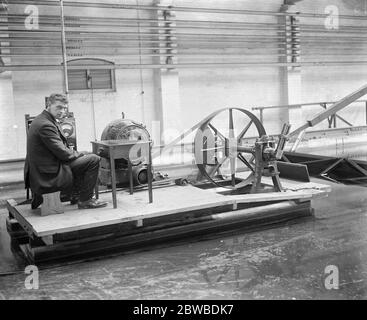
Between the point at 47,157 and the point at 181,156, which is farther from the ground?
the point at 47,157

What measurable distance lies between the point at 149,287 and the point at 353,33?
8078 millimetres

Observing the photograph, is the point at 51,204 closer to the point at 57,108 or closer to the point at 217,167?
the point at 57,108

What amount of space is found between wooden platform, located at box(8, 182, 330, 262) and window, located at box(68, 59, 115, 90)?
315cm

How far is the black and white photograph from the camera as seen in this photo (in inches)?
127

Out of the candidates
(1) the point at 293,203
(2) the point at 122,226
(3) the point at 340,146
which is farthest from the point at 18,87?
(3) the point at 340,146

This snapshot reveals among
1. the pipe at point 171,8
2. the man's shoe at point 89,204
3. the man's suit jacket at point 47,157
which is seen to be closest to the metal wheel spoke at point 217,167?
the man's shoe at point 89,204

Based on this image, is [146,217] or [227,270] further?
[146,217]

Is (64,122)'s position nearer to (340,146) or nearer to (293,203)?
(293,203)

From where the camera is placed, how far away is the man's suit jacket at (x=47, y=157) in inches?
146

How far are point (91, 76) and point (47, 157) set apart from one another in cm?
383

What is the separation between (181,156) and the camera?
770 centimetres

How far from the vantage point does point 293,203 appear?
4570mm

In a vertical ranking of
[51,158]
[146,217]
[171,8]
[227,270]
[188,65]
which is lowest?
[227,270]

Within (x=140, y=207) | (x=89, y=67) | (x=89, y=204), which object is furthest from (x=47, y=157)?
(x=89, y=67)
